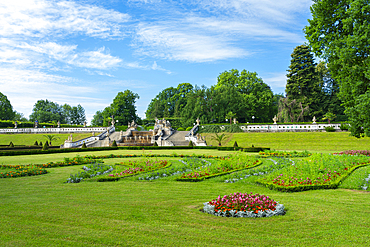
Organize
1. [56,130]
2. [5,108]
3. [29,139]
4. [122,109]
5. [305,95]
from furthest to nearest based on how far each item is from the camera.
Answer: [5,108] < [122,109] < [305,95] < [56,130] < [29,139]

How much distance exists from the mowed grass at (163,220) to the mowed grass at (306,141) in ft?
76.8

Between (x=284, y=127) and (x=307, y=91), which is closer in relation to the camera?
(x=284, y=127)

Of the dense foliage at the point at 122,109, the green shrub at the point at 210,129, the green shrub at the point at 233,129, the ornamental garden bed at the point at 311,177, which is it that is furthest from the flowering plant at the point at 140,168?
the dense foliage at the point at 122,109

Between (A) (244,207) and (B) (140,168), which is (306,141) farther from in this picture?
(A) (244,207)

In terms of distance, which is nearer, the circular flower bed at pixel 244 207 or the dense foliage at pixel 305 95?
the circular flower bed at pixel 244 207

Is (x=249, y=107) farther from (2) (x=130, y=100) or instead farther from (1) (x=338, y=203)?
(1) (x=338, y=203)

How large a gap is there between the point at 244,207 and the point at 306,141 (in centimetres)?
3066

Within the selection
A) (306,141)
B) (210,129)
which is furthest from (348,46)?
(210,129)

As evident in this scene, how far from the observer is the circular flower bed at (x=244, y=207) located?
596 centimetres

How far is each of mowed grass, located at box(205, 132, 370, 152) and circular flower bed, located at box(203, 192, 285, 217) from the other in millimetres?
25442

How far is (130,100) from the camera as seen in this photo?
72.9 meters

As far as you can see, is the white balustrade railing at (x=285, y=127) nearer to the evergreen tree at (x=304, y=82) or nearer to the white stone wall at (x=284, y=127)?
the white stone wall at (x=284, y=127)

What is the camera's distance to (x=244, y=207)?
20.0 feet

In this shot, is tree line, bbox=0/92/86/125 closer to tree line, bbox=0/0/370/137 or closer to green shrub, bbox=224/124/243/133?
tree line, bbox=0/0/370/137
